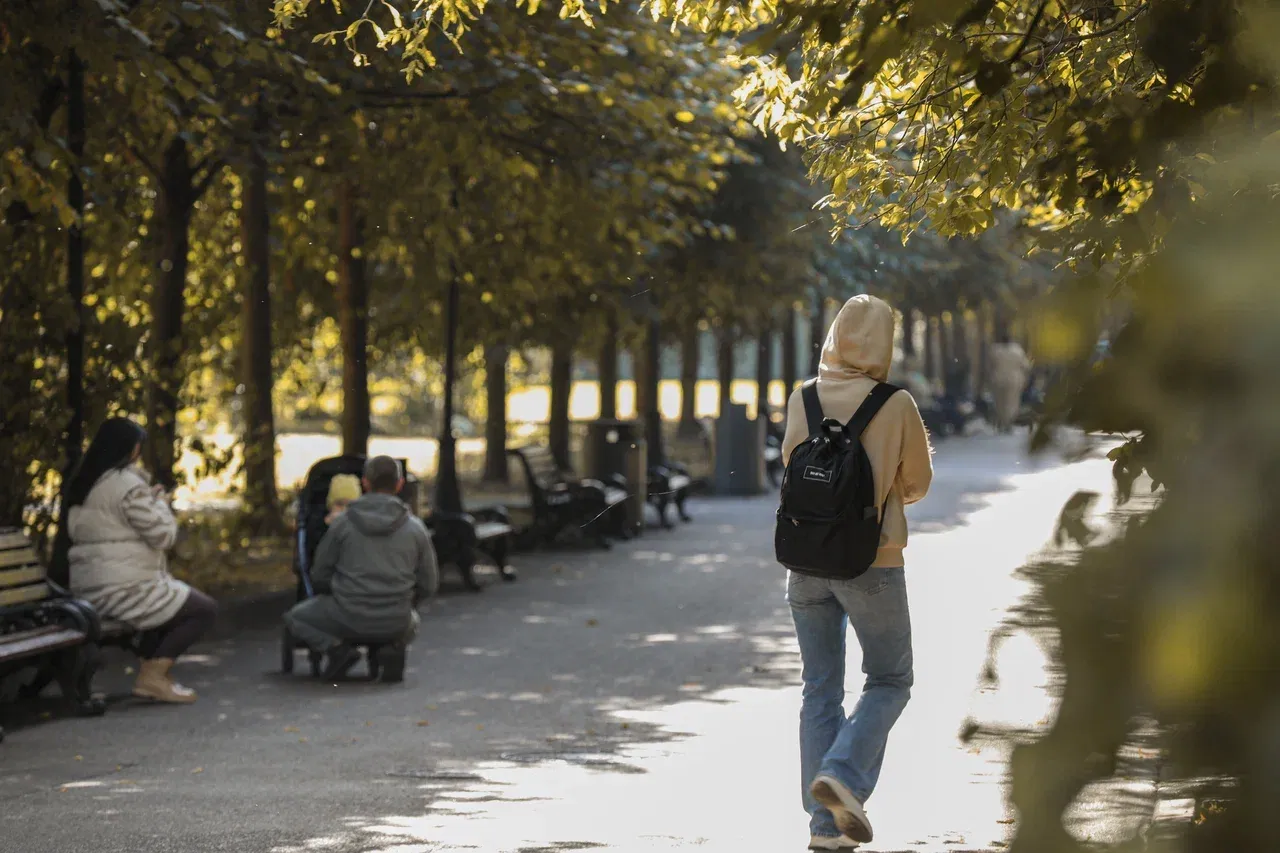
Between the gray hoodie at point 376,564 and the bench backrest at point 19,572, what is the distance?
1585 millimetres

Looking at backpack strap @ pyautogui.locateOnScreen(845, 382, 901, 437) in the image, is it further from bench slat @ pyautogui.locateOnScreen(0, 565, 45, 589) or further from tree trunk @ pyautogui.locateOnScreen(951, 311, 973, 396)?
tree trunk @ pyautogui.locateOnScreen(951, 311, 973, 396)

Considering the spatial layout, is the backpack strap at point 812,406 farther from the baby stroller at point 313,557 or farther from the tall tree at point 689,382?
the tall tree at point 689,382

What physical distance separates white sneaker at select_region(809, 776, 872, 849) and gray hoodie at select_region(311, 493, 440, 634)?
523cm

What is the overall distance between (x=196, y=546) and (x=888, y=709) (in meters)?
9.49

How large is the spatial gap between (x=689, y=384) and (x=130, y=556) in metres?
30.8

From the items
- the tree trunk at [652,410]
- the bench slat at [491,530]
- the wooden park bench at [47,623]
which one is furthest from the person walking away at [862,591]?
the tree trunk at [652,410]

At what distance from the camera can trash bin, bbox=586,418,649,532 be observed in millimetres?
22359

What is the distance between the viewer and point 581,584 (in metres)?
17.0

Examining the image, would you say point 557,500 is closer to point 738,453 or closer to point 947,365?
point 738,453

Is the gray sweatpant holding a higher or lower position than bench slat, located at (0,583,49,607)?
lower

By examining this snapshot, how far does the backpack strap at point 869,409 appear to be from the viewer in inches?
242

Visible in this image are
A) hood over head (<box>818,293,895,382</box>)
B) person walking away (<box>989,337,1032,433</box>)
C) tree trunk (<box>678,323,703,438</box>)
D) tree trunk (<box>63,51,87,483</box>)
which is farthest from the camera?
person walking away (<box>989,337,1032,433</box>)

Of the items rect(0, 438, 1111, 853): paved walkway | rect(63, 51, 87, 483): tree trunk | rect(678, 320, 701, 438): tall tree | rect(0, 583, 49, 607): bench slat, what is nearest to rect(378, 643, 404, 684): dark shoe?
rect(0, 438, 1111, 853): paved walkway

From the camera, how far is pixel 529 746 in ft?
29.2
